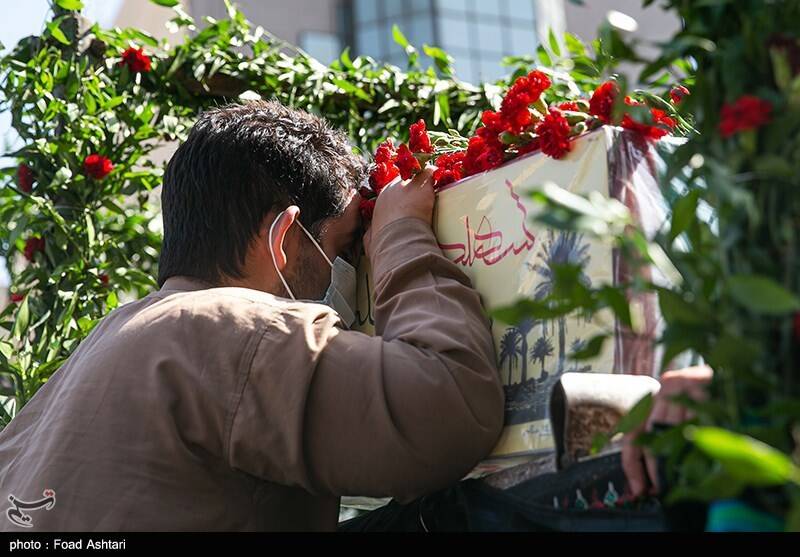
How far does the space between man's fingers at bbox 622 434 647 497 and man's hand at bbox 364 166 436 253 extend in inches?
29.7

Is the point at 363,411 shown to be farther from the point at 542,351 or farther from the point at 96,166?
the point at 96,166

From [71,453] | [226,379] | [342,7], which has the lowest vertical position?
[71,453]

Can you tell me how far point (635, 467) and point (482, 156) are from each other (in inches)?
29.1

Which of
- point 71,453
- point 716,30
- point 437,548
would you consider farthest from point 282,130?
point 716,30

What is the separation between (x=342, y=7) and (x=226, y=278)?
78.0 ft

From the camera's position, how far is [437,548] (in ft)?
4.70

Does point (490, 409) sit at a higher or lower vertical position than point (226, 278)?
lower

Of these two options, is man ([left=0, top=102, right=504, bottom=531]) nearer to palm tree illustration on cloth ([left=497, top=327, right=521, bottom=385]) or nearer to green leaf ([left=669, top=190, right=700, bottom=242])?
palm tree illustration on cloth ([left=497, top=327, right=521, bottom=385])

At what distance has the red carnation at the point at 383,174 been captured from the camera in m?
2.08

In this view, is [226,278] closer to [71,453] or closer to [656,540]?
[71,453]

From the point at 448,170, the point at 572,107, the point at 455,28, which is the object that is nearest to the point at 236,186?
the point at 448,170

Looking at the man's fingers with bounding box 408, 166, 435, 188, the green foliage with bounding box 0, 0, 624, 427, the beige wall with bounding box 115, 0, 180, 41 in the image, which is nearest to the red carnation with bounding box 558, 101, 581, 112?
the man's fingers with bounding box 408, 166, 435, 188

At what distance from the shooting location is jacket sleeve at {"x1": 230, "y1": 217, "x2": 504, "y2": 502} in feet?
5.11

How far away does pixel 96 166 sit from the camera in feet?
9.04
